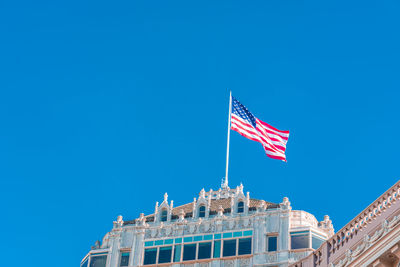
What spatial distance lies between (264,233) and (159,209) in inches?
344

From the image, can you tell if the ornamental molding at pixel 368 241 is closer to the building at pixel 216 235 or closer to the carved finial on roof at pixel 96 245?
the building at pixel 216 235

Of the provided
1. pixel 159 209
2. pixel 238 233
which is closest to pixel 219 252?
pixel 238 233

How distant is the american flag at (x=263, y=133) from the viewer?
6084 centimetres

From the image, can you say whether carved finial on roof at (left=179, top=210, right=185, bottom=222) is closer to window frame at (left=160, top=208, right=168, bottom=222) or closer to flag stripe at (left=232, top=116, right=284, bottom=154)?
window frame at (left=160, top=208, right=168, bottom=222)

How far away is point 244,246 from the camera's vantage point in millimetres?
55938

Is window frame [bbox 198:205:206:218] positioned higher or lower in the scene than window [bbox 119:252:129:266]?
higher

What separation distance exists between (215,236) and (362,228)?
→ 29769mm

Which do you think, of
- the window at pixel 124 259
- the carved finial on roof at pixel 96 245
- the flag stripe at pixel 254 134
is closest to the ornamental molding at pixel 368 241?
the window at pixel 124 259

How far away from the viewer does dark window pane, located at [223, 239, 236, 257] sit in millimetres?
55812

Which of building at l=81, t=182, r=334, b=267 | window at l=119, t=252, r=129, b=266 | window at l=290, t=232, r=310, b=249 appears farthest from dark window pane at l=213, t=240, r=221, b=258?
window at l=119, t=252, r=129, b=266

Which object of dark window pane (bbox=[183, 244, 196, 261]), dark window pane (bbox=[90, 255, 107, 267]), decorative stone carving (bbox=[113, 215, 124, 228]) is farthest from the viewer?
decorative stone carving (bbox=[113, 215, 124, 228])

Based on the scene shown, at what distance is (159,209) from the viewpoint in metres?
60.5

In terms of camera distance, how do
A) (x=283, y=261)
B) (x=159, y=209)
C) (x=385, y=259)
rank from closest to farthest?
(x=385, y=259)
(x=283, y=261)
(x=159, y=209)

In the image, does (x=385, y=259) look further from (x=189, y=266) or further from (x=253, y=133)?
(x=253, y=133)
